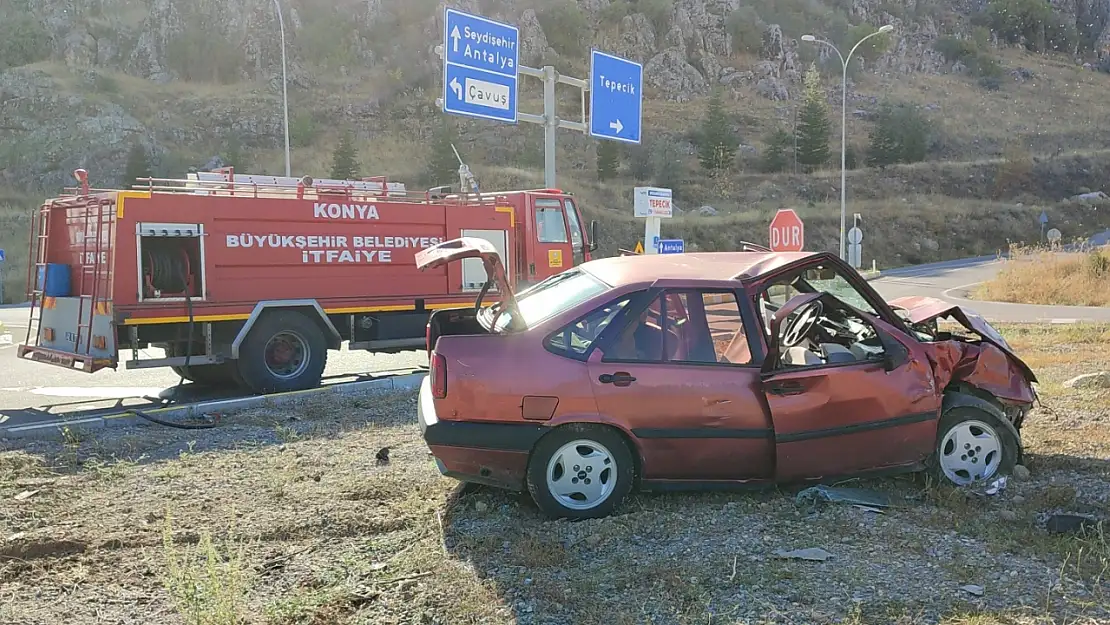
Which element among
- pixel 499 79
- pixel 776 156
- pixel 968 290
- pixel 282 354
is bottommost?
pixel 282 354

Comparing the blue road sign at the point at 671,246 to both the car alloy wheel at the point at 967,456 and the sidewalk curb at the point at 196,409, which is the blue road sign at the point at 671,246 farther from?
the car alloy wheel at the point at 967,456

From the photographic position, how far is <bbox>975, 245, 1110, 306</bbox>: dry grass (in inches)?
743

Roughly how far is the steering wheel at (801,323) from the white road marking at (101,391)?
301 inches

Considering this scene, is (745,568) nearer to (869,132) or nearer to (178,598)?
(178,598)

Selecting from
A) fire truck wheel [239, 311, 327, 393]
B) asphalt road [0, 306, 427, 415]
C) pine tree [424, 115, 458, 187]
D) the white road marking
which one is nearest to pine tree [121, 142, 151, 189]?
pine tree [424, 115, 458, 187]

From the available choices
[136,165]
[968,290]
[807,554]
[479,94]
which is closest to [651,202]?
[479,94]

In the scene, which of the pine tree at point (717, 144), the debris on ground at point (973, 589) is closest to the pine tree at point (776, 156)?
the pine tree at point (717, 144)

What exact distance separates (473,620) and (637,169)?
53.6 meters

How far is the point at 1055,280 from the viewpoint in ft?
65.5

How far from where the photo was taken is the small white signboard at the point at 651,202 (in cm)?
1585

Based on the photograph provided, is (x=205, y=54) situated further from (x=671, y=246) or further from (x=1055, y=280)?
(x=1055, y=280)

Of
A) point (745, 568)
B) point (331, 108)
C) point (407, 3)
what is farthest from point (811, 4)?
point (745, 568)

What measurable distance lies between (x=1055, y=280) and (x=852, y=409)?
61.6ft

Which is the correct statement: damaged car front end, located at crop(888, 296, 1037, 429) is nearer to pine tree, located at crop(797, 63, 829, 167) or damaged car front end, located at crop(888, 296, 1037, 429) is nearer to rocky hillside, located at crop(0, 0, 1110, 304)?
rocky hillside, located at crop(0, 0, 1110, 304)
